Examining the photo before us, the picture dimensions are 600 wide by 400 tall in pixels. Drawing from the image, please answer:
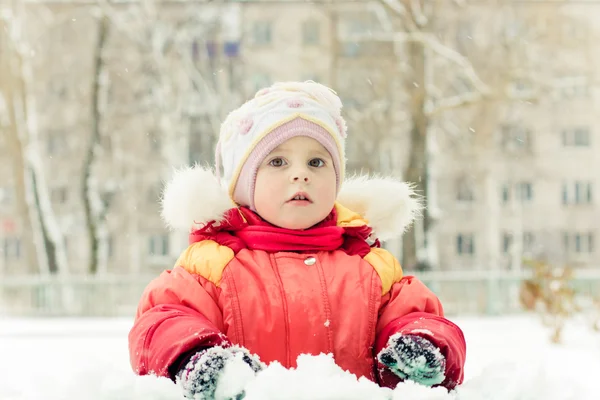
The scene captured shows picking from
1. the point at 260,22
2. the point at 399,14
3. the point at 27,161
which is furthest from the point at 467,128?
the point at 27,161

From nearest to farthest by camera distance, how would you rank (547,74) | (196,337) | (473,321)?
(196,337)
(473,321)
(547,74)

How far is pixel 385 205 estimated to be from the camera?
237 cm

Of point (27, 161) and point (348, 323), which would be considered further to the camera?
point (27, 161)

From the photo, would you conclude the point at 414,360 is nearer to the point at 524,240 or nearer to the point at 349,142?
the point at 349,142

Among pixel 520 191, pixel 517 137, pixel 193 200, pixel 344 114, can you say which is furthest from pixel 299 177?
pixel 520 191

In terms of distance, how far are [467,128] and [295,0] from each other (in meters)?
7.76

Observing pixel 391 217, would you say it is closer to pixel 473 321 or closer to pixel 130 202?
pixel 473 321

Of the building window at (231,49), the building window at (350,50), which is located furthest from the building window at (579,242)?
the building window at (231,49)

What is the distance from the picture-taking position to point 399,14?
14945 millimetres

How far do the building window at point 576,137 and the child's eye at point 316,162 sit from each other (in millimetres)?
28089

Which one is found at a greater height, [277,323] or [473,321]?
[277,323]

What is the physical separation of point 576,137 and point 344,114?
13.9 metres

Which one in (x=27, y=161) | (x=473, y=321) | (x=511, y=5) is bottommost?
(x=473, y=321)

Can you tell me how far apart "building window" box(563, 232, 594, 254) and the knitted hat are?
2713cm
